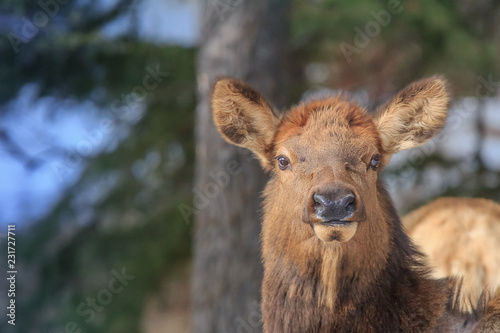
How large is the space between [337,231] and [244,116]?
4.75 feet

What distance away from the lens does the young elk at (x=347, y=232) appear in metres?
3.59

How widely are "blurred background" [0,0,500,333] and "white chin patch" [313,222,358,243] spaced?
13.0 ft

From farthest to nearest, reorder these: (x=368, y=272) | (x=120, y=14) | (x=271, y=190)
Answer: (x=120, y=14)
(x=271, y=190)
(x=368, y=272)

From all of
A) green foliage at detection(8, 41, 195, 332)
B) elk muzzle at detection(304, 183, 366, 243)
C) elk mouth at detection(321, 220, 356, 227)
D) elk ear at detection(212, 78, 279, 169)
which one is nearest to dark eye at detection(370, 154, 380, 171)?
elk muzzle at detection(304, 183, 366, 243)

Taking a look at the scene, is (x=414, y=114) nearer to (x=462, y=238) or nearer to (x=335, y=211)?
(x=335, y=211)

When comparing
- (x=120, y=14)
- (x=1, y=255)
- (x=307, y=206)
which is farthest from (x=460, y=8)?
(x=1, y=255)

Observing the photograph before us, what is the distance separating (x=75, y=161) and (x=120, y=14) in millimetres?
2354

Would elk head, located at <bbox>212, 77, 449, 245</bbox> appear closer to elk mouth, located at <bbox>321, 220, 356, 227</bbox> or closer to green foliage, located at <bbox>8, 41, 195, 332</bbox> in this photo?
elk mouth, located at <bbox>321, 220, 356, 227</bbox>

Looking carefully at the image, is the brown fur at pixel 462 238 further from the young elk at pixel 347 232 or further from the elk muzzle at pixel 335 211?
the elk muzzle at pixel 335 211

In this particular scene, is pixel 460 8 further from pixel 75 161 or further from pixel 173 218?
pixel 75 161

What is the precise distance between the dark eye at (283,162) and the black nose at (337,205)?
72 centimetres

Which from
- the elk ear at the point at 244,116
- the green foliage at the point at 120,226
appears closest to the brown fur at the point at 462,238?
the elk ear at the point at 244,116

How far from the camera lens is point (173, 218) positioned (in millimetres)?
9672

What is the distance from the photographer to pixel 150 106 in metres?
9.45
